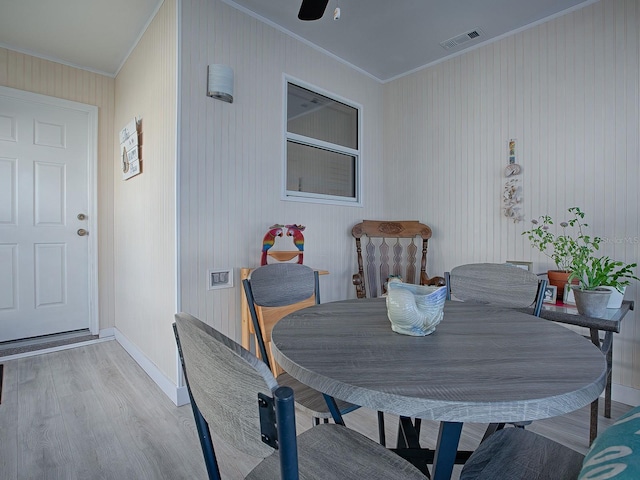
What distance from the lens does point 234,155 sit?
7.91 ft

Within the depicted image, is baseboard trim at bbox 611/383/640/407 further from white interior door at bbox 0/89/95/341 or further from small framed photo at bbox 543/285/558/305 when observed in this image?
white interior door at bbox 0/89/95/341

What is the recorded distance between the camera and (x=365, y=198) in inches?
136

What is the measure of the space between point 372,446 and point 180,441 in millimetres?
1323

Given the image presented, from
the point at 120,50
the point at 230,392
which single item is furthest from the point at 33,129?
the point at 230,392

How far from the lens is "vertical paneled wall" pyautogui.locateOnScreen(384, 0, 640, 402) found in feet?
7.20

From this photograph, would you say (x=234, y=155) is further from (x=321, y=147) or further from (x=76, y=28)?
(x=76, y=28)

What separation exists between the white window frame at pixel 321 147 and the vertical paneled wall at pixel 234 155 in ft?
0.15

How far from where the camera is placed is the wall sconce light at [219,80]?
2.22 meters

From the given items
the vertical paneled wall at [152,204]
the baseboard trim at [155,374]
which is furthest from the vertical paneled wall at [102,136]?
the baseboard trim at [155,374]

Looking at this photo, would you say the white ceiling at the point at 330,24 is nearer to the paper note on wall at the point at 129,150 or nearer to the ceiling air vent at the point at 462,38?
the ceiling air vent at the point at 462,38

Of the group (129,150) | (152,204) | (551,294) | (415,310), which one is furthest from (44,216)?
(551,294)

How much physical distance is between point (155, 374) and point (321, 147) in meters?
2.31

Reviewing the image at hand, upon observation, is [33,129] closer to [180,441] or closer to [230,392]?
[180,441]

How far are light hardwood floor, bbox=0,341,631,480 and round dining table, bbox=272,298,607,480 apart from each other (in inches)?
40.6
